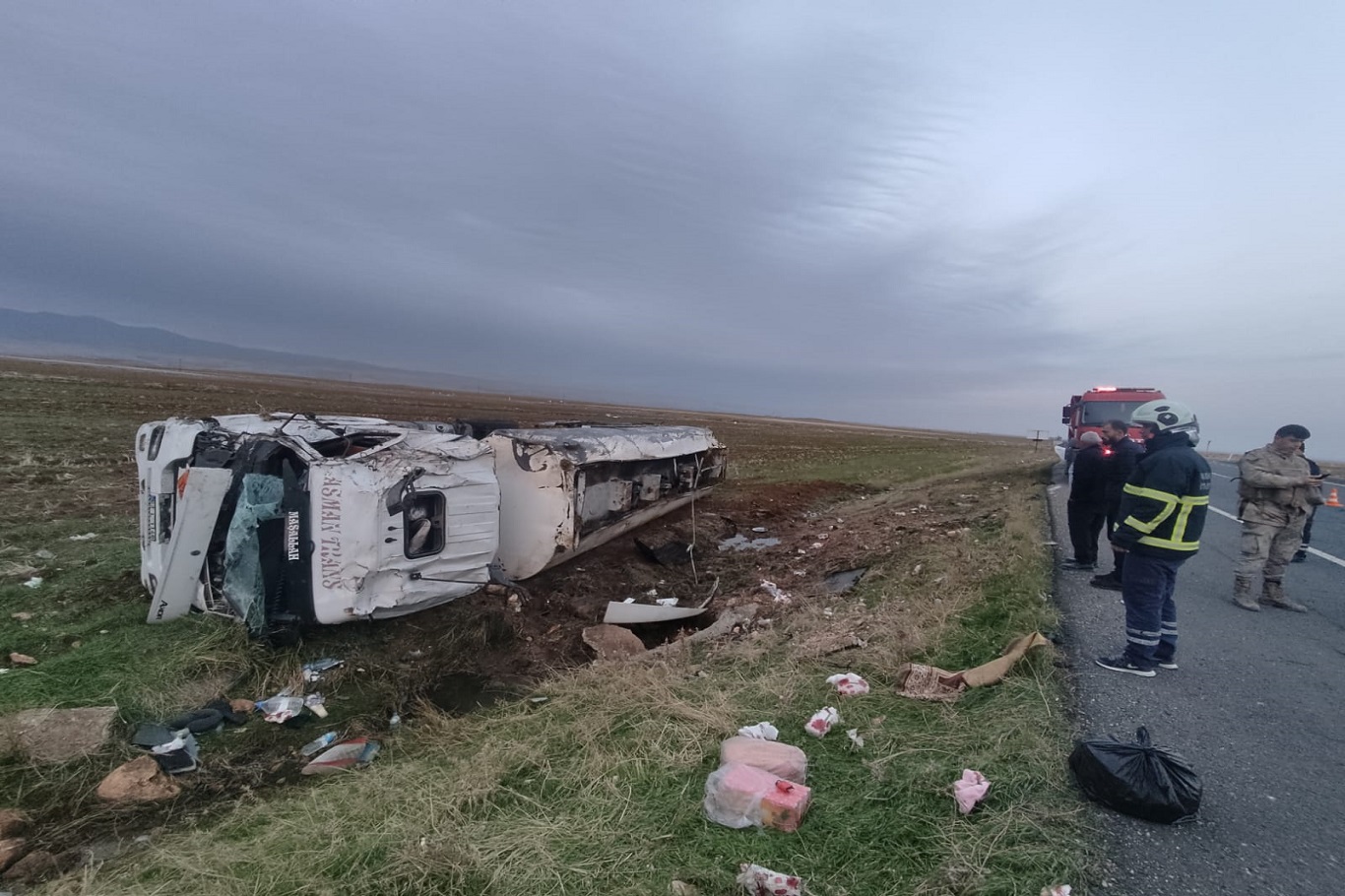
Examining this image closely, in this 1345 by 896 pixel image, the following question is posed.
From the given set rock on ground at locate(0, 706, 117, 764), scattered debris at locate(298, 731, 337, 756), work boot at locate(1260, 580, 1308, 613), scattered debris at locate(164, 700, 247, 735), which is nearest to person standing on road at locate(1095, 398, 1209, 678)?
work boot at locate(1260, 580, 1308, 613)

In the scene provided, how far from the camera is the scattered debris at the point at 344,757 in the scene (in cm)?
341

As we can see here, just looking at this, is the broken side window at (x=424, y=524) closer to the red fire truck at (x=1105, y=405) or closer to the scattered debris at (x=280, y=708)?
the scattered debris at (x=280, y=708)

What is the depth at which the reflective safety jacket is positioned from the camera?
3.86 metres

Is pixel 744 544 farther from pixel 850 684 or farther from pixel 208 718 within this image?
pixel 208 718

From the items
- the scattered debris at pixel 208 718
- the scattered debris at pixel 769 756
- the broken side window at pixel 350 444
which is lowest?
the scattered debris at pixel 208 718

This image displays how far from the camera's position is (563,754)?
314cm

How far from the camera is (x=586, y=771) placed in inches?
115

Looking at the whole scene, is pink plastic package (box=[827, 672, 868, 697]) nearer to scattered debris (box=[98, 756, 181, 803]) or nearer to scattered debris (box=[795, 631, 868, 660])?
scattered debris (box=[795, 631, 868, 660])

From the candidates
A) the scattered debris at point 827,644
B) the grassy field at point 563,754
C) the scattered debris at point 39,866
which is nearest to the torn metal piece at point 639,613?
the grassy field at point 563,754

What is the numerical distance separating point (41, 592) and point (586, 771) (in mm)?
5339

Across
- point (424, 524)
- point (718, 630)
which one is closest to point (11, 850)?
point (424, 524)

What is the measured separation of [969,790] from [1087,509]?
517 cm

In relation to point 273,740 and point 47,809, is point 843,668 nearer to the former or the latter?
point 273,740

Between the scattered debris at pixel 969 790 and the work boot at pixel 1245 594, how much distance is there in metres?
4.35
